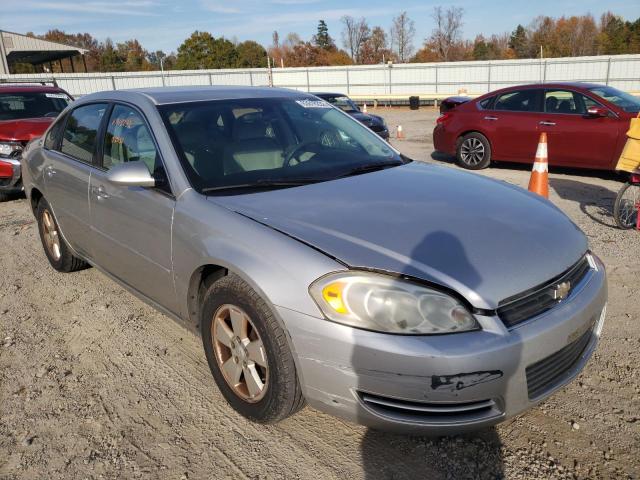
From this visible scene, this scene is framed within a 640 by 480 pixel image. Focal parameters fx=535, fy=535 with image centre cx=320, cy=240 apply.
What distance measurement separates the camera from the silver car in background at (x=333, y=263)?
2.13 meters

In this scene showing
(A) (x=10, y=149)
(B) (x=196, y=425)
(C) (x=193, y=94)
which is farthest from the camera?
(A) (x=10, y=149)

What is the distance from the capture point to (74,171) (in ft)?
13.2

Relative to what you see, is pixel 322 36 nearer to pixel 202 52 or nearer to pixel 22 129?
pixel 202 52

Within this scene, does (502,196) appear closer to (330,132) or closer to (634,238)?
(330,132)

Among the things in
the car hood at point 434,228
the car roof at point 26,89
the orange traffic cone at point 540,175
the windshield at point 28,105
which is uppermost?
the car roof at point 26,89

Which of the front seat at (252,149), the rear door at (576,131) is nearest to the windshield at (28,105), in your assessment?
the front seat at (252,149)

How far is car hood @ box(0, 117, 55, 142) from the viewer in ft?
25.8

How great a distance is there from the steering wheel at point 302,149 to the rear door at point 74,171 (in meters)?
1.48

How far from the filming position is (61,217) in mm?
4406

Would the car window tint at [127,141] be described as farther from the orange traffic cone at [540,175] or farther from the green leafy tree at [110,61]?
the green leafy tree at [110,61]

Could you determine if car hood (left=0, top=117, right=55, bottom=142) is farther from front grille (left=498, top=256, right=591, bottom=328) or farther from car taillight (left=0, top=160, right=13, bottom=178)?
front grille (left=498, top=256, right=591, bottom=328)

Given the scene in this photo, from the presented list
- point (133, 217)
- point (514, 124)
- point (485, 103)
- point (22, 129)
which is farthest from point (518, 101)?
point (22, 129)

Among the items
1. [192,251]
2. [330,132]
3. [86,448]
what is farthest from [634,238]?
[86,448]

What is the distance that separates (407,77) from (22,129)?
81.6ft
